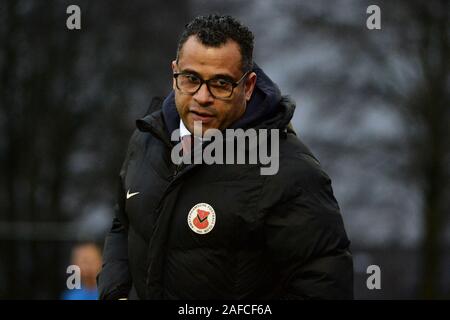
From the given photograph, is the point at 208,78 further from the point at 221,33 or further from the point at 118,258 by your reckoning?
the point at 118,258

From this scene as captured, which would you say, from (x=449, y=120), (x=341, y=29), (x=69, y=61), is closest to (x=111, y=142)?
(x=69, y=61)

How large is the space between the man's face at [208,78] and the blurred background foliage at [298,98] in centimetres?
1557

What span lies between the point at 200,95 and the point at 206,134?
0.54 ft

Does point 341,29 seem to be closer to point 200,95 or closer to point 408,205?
point 408,205

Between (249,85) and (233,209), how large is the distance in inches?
22.7

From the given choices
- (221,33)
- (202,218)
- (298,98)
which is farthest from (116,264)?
(298,98)

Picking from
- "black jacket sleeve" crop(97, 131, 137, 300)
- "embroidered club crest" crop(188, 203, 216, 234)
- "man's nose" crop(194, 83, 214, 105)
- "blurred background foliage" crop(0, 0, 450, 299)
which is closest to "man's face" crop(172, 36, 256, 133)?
"man's nose" crop(194, 83, 214, 105)

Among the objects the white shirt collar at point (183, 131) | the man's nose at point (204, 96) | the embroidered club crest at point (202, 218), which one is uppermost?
the man's nose at point (204, 96)

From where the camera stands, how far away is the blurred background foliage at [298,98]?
64.7 ft

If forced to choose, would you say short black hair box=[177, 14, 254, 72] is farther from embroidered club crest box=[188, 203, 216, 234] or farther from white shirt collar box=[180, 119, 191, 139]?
embroidered club crest box=[188, 203, 216, 234]

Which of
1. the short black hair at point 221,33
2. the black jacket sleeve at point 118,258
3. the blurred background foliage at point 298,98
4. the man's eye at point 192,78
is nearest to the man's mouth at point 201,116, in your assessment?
the man's eye at point 192,78

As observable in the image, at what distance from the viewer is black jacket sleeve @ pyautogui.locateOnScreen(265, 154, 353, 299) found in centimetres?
397

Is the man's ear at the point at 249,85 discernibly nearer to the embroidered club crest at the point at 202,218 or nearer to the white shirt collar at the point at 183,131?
the white shirt collar at the point at 183,131
